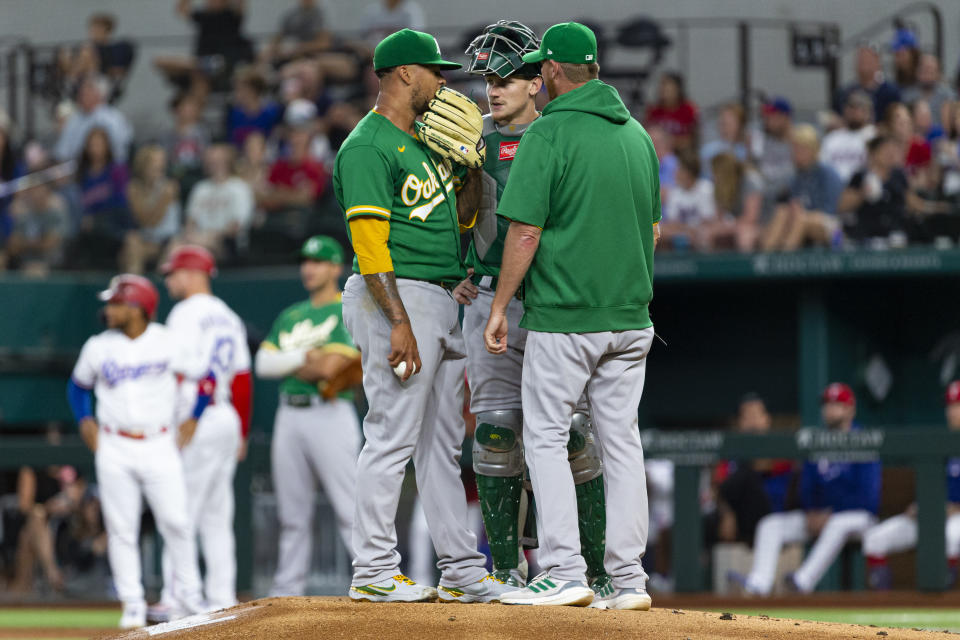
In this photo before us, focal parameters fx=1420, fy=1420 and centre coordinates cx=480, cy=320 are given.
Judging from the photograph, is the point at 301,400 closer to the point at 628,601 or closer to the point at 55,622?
the point at 55,622

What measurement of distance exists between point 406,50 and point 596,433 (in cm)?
158

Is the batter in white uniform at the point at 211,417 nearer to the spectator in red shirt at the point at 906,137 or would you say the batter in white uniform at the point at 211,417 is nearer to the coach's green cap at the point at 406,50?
the coach's green cap at the point at 406,50

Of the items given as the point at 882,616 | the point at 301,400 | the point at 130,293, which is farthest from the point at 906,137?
the point at 130,293

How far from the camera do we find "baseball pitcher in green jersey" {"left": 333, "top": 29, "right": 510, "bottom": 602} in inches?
201

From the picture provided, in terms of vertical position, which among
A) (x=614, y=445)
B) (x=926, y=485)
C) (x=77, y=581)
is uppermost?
(x=614, y=445)

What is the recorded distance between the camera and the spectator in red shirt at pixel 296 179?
14.2 meters

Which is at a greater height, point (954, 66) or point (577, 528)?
Result: point (954, 66)

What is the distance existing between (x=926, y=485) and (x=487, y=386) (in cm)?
528

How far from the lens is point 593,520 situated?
211 inches

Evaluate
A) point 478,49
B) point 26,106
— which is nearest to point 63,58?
point 26,106

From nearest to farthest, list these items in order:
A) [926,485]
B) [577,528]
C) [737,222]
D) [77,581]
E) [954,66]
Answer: [577,528] < [926,485] < [77,581] < [737,222] < [954,66]

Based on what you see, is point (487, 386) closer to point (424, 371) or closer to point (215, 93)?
point (424, 371)

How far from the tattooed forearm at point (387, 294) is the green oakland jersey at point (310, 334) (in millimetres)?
3039

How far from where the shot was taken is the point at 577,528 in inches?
199
